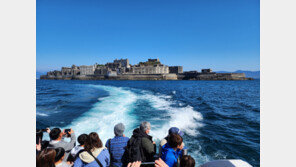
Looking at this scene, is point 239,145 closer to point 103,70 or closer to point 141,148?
point 141,148

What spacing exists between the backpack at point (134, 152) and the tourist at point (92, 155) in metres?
0.41

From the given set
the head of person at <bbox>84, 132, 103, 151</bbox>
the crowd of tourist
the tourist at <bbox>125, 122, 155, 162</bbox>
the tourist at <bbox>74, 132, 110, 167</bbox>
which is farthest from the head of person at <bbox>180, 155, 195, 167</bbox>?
the head of person at <bbox>84, 132, 103, 151</bbox>

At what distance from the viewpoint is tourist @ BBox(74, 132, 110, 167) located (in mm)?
2146

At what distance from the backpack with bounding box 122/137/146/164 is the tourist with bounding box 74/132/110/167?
0.41 metres

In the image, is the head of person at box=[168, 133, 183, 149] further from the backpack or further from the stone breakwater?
the stone breakwater

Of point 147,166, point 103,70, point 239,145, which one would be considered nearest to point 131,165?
point 147,166

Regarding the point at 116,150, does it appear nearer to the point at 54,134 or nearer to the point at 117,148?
the point at 117,148

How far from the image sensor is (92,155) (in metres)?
2.18

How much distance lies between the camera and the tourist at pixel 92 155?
215 cm

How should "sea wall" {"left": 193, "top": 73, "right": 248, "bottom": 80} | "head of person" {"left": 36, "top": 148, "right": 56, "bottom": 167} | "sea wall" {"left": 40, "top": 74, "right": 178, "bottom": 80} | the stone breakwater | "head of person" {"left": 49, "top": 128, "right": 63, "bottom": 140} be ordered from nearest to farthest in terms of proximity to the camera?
1. "head of person" {"left": 36, "top": 148, "right": 56, "bottom": 167}
2. "head of person" {"left": 49, "top": 128, "right": 63, "bottom": 140}
3. "sea wall" {"left": 193, "top": 73, "right": 248, "bottom": 80}
4. the stone breakwater
5. "sea wall" {"left": 40, "top": 74, "right": 178, "bottom": 80}

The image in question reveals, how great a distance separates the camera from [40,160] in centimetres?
182

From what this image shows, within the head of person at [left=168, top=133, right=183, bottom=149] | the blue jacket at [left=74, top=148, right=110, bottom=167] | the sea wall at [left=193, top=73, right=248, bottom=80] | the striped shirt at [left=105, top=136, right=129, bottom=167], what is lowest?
the striped shirt at [left=105, top=136, right=129, bottom=167]

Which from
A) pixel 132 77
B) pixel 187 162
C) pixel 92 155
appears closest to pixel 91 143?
pixel 92 155

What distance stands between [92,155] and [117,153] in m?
0.78
